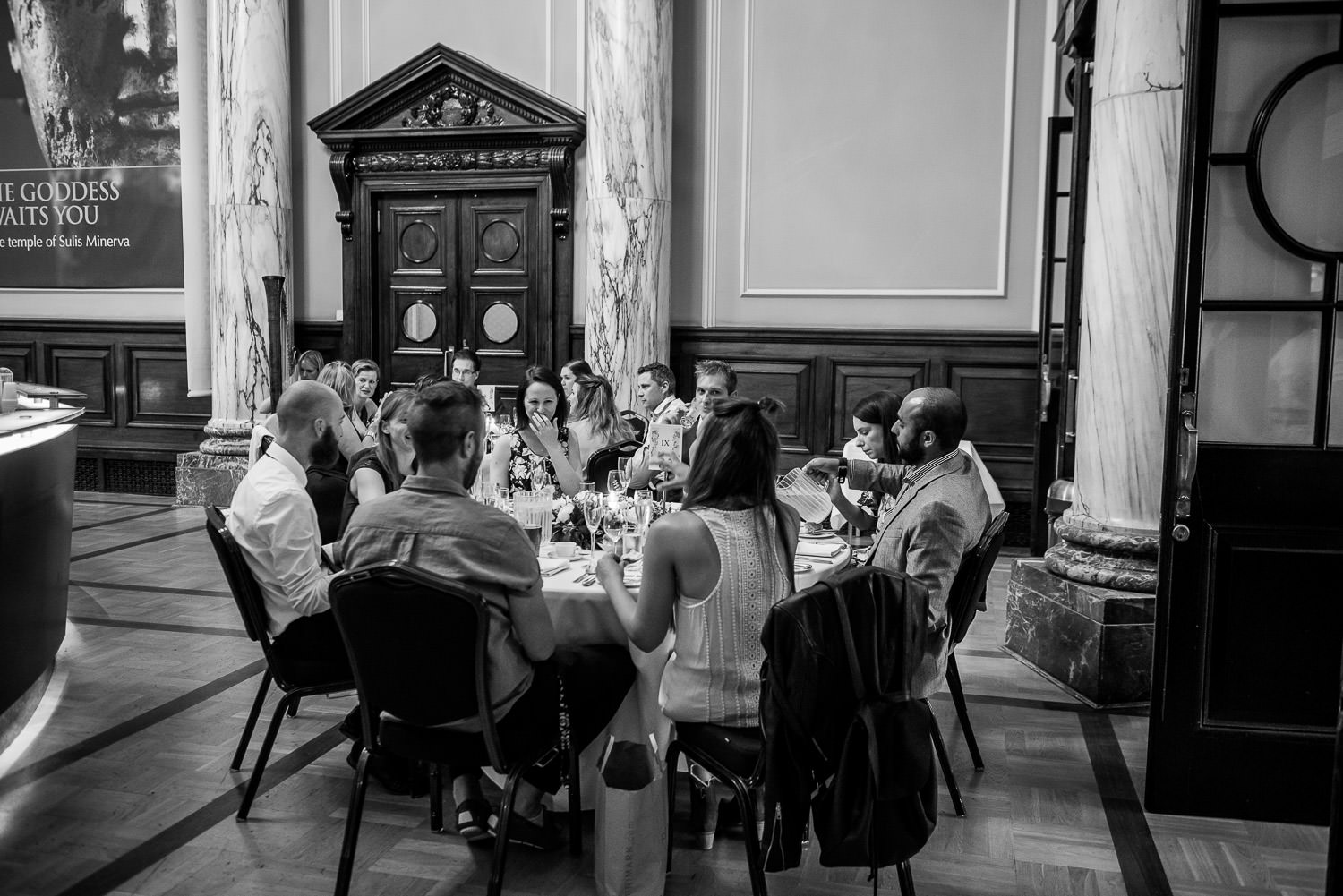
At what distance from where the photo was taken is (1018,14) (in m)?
7.15

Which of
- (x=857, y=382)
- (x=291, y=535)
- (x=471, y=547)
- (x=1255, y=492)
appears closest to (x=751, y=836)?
(x=471, y=547)

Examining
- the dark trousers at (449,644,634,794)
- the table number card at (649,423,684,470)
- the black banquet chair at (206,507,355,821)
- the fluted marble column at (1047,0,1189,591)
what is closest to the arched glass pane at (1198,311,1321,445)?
the fluted marble column at (1047,0,1189,591)

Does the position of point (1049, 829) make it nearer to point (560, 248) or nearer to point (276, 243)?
point (560, 248)

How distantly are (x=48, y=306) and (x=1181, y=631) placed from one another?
30.7 ft

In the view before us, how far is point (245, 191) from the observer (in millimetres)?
8133

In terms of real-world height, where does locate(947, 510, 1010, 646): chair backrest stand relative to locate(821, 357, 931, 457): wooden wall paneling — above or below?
below

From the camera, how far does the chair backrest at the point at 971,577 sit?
306 cm

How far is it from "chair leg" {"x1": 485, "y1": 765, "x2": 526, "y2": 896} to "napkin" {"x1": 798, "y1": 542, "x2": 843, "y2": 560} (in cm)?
119

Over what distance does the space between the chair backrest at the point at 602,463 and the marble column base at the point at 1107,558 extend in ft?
6.24

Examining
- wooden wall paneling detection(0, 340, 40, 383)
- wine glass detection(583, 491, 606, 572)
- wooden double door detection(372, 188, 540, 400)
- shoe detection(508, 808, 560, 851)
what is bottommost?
shoe detection(508, 808, 560, 851)

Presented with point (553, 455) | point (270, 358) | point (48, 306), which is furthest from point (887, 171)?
point (48, 306)

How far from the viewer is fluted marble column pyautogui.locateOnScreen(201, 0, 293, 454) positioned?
8062 mm

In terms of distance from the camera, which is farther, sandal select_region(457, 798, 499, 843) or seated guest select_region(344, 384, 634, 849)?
sandal select_region(457, 798, 499, 843)

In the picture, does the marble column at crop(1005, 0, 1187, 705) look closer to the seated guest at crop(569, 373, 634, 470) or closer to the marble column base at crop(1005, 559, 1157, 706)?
the marble column base at crop(1005, 559, 1157, 706)
